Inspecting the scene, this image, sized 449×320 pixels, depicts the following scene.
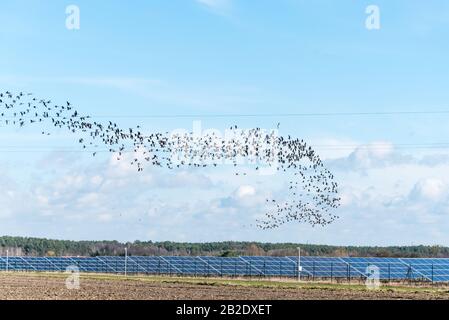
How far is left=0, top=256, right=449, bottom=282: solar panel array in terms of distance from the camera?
2970 inches

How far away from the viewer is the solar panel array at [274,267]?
7544 centimetres

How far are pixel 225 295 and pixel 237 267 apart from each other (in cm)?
3939

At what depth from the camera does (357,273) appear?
75.8 m

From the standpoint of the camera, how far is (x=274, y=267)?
82.4 meters
